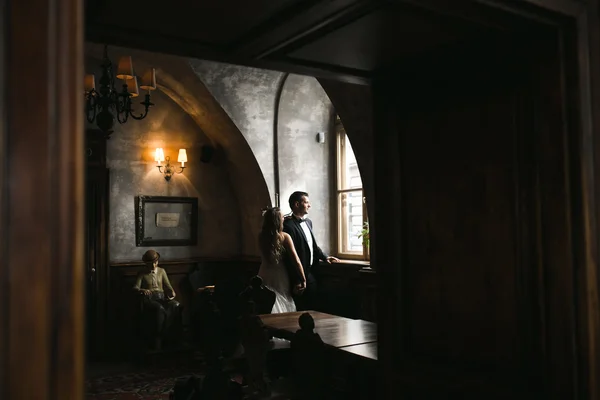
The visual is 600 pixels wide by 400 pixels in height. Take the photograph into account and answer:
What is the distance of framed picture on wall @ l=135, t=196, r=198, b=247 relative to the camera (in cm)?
739

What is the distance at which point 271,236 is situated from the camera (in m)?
4.93

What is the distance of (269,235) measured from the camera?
16.2 ft

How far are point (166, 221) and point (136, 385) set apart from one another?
2.32 meters

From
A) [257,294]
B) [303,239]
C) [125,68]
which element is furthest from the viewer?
[303,239]

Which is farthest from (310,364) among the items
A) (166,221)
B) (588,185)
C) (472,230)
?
(166,221)

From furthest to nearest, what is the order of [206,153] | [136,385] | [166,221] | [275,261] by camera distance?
[206,153]
[166,221]
[136,385]
[275,261]

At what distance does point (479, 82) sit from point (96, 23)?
1.11m

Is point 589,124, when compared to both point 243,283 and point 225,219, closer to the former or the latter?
point 243,283

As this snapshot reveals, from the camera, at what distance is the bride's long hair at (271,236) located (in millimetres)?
4883

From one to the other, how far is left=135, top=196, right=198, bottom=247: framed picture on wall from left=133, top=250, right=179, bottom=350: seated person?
473mm

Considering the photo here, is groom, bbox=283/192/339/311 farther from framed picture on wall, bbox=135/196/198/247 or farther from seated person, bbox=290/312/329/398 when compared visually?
seated person, bbox=290/312/329/398

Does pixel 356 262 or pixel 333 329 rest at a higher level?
pixel 356 262

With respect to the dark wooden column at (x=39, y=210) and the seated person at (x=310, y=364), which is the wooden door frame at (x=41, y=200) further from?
the seated person at (x=310, y=364)

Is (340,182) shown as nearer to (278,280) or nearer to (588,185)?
(278,280)
